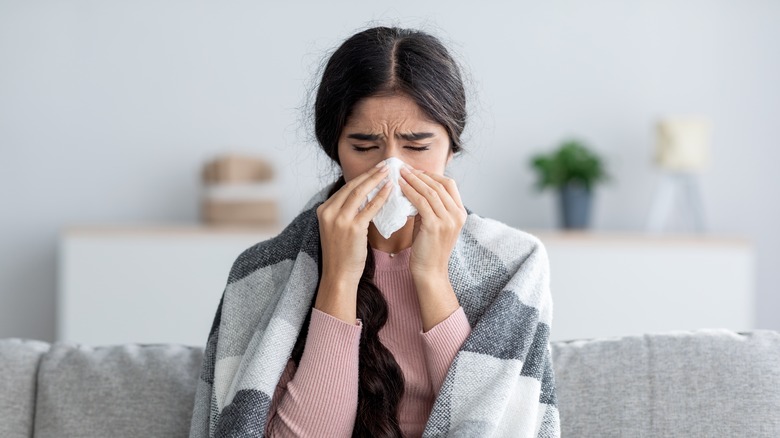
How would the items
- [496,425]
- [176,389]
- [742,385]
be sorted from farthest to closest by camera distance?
[176,389] → [742,385] → [496,425]

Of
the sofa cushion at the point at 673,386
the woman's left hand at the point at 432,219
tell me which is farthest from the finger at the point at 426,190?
the sofa cushion at the point at 673,386

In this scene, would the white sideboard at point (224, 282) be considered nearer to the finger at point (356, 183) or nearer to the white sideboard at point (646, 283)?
the white sideboard at point (646, 283)

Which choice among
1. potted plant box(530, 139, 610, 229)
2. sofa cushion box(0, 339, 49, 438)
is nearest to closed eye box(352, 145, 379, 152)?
sofa cushion box(0, 339, 49, 438)

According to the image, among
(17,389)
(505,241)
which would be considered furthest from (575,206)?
(17,389)

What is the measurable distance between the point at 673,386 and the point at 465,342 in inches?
15.2

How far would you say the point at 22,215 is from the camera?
404cm

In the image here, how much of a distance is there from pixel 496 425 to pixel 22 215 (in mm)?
3153

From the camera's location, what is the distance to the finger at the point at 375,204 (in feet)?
4.94

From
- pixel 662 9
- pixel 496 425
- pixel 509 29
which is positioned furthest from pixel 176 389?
pixel 662 9

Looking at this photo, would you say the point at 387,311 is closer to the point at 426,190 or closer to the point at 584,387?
the point at 426,190

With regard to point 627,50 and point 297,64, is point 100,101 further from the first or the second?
point 627,50

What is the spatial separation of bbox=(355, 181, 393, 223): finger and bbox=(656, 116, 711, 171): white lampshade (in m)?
2.65

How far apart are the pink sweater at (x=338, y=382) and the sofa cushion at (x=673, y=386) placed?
0.25 meters

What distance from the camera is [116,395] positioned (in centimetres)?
168
